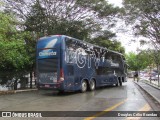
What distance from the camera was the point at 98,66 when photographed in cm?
2247

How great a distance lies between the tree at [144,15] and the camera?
16.5 metres

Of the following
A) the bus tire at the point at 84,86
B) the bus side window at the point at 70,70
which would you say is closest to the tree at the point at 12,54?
the bus side window at the point at 70,70

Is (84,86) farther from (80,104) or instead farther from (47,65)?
(80,104)

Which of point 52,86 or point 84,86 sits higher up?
point 52,86

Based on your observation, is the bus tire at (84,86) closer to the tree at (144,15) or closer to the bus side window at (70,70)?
the bus side window at (70,70)

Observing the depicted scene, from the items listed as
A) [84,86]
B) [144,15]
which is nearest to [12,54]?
[84,86]

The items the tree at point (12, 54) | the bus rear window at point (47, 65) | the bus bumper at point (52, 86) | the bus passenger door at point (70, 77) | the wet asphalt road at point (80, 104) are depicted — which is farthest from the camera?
the tree at point (12, 54)

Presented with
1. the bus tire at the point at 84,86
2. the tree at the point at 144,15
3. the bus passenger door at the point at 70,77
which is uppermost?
the tree at the point at 144,15

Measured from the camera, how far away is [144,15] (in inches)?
770

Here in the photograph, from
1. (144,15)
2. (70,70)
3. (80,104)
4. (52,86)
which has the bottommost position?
(80,104)

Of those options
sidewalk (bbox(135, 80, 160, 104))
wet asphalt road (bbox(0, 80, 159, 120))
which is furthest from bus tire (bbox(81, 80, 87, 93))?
sidewalk (bbox(135, 80, 160, 104))

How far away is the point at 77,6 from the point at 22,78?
29.6 feet

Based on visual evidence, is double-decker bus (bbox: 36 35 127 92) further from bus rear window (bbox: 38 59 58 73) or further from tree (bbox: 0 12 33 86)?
tree (bbox: 0 12 33 86)

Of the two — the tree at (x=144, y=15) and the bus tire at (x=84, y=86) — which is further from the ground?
the tree at (x=144, y=15)
